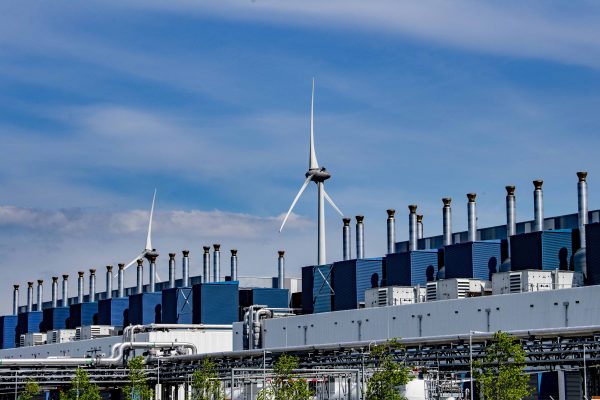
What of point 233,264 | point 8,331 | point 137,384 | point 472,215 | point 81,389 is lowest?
point 81,389

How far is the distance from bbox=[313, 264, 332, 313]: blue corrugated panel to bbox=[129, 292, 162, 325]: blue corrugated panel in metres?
28.8

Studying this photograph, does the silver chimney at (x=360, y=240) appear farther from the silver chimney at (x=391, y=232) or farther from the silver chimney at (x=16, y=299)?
the silver chimney at (x=16, y=299)

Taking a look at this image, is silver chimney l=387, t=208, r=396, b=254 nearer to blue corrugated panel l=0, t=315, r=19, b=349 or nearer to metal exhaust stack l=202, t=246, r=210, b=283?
metal exhaust stack l=202, t=246, r=210, b=283

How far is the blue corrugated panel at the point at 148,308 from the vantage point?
123 m

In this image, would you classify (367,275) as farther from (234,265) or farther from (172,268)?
(172,268)

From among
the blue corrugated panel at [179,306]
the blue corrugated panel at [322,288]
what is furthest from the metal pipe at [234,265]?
the blue corrugated panel at [322,288]

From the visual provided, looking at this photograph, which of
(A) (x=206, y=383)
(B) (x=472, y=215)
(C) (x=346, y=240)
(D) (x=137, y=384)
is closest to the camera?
(A) (x=206, y=383)

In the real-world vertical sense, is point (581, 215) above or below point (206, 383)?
above

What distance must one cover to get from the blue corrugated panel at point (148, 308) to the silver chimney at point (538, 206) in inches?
2053

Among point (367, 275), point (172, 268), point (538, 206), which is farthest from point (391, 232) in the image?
point (172, 268)

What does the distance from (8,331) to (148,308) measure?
42.4 meters

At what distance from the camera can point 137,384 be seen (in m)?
81.3

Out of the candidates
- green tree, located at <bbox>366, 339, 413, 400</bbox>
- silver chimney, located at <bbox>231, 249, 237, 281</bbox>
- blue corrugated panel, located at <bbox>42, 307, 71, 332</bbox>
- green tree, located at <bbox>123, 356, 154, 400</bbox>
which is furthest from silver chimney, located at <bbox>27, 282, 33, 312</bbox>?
green tree, located at <bbox>366, 339, 413, 400</bbox>

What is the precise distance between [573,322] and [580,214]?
652 inches
